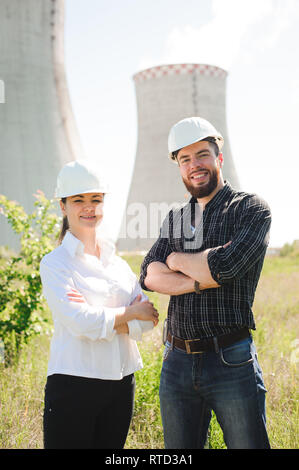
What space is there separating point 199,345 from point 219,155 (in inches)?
25.6

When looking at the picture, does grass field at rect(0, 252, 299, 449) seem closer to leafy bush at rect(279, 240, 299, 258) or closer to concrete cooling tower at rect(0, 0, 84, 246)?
concrete cooling tower at rect(0, 0, 84, 246)

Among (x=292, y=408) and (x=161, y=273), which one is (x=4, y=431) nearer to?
(x=161, y=273)

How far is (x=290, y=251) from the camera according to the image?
12773 mm

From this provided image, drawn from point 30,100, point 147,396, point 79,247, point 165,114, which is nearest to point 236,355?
point 79,247

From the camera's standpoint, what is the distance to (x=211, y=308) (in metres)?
1.49

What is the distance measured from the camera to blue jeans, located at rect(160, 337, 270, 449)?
1397mm

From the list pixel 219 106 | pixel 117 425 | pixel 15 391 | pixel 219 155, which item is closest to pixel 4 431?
pixel 15 391

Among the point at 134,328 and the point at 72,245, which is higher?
the point at 72,245

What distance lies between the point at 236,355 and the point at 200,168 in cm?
61

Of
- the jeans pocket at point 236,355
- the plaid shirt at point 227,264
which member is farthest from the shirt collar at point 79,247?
the jeans pocket at point 236,355

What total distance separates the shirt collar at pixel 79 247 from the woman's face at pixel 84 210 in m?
0.04

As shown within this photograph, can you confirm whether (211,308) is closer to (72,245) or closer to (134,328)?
(134,328)

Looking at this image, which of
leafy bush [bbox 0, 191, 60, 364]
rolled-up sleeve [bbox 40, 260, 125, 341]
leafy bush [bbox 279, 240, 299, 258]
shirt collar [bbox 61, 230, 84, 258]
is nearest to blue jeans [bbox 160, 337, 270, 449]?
rolled-up sleeve [bbox 40, 260, 125, 341]

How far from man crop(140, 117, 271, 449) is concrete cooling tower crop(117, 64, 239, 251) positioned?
44.8ft
